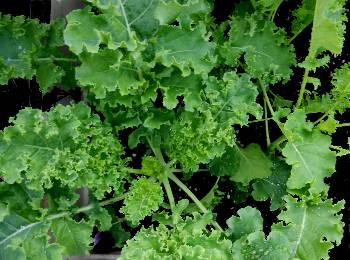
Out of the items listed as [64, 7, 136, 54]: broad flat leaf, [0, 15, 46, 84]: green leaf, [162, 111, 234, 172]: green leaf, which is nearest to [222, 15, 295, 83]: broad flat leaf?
[162, 111, 234, 172]: green leaf

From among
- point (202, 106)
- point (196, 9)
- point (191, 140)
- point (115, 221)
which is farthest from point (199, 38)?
point (115, 221)

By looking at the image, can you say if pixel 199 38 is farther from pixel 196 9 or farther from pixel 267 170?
pixel 267 170

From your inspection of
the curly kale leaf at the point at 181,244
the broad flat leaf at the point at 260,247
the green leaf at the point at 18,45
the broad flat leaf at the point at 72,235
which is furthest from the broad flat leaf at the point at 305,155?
the green leaf at the point at 18,45

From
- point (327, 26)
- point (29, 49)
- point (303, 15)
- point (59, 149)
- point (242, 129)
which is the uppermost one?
point (327, 26)

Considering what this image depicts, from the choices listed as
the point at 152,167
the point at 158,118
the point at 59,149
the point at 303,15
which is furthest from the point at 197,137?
the point at 303,15

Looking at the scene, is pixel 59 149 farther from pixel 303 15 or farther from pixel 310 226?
pixel 303 15

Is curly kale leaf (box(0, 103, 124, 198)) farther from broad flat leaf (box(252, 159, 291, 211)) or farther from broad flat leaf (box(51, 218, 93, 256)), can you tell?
broad flat leaf (box(252, 159, 291, 211))
